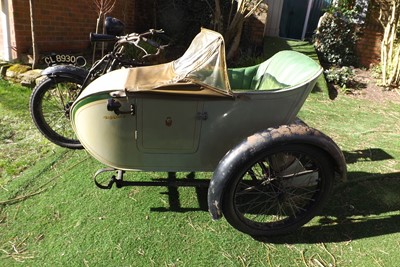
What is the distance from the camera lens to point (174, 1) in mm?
8398

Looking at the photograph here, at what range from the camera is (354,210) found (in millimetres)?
2752

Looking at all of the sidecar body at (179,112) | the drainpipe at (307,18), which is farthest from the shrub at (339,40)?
the sidecar body at (179,112)

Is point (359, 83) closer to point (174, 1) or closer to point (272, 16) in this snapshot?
point (272, 16)

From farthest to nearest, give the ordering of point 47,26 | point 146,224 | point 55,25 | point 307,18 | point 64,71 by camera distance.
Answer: point 307,18, point 55,25, point 47,26, point 64,71, point 146,224

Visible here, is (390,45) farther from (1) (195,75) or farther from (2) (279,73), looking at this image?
(1) (195,75)

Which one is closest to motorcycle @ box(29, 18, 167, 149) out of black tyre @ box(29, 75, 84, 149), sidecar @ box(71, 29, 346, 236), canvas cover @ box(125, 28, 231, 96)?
black tyre @ box(29, 75, 84, 149)

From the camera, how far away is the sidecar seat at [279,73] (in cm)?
247

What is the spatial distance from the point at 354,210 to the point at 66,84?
3013 millimetres

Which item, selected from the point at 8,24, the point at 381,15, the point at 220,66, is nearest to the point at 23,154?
the point at 220,66

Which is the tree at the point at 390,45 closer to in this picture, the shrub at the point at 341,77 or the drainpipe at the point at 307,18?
the shrub at the point at 341,77

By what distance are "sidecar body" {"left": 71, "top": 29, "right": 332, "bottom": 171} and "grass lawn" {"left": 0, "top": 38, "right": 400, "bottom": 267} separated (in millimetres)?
460

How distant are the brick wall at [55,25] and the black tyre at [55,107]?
82.6 inches

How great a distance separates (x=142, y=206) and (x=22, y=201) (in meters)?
0.96

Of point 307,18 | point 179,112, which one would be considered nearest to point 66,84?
point 179,112
